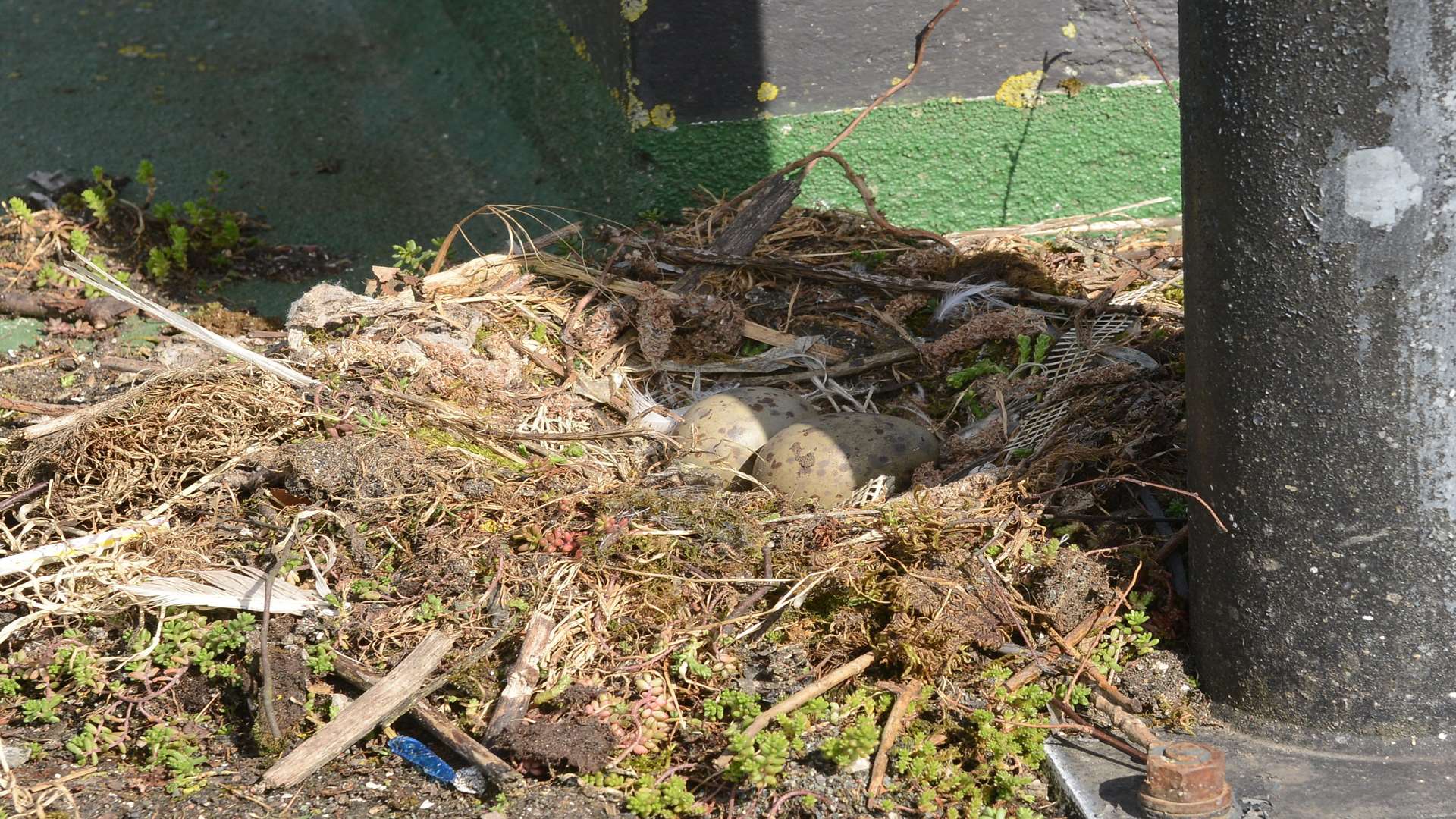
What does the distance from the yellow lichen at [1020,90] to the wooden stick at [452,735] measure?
12.0ft

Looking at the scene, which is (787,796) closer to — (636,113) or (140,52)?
(636,113)

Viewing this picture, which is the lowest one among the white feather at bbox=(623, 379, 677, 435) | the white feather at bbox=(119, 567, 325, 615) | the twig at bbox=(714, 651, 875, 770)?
the twig at bbox=(714, 651, 875, 770)

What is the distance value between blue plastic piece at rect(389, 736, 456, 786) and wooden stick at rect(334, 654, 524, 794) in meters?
0.04

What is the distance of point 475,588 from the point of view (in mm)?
2975

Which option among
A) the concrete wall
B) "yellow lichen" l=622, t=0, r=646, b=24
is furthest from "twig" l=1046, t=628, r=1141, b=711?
"yellow lichen" l=622, t=0, r=646, b=24

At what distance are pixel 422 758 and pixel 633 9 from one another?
3.34m

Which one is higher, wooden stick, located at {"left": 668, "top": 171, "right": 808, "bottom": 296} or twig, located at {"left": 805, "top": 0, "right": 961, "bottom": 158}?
twig, located at {"left": 805, "top": 0, "right": 961, "bottom": 158}

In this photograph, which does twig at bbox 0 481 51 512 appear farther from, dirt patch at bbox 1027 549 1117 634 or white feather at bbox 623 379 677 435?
dirt patch at bbox 1027 549 1117 634

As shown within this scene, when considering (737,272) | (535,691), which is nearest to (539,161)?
(737,272)

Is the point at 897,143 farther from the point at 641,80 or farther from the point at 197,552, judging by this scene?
the point at 197,552

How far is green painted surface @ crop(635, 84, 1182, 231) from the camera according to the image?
5055 mm

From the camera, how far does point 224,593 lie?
2945mm

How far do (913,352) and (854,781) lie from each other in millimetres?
1928


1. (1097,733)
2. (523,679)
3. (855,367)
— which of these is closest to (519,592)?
(523,679)
